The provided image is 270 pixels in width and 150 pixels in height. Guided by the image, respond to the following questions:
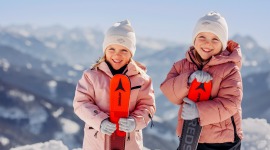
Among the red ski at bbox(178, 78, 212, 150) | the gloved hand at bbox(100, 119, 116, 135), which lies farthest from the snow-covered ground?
the gloved hand at bbox(100, 119, 116, 135)

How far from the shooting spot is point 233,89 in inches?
237

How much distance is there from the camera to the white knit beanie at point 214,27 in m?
6.34

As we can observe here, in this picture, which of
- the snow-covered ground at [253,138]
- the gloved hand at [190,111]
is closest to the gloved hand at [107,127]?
the gloved hand at [190,111]

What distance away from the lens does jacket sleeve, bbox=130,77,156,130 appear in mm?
6242

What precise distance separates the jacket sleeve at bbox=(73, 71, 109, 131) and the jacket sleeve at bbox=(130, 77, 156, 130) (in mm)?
493

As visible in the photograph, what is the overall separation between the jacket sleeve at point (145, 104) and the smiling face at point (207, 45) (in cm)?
89

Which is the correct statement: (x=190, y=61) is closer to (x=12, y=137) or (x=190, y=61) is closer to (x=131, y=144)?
(x=131, y=144)

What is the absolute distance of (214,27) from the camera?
635cm

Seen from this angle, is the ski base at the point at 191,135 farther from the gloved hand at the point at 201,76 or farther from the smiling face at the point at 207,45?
the smiling face at the point at 207,45

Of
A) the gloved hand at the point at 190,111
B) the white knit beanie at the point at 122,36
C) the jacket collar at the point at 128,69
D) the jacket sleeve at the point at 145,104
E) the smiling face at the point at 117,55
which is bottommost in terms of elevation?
the gloved hand at the point at 190,111

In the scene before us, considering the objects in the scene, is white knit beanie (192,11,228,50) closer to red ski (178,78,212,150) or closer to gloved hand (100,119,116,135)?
red ski (178,78,212,150)

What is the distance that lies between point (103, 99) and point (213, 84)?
162cm

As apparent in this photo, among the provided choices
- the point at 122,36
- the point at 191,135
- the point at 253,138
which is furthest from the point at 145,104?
the point at 253,138

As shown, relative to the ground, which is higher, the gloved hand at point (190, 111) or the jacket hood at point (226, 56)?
the jacket hood at point (226, 56)
